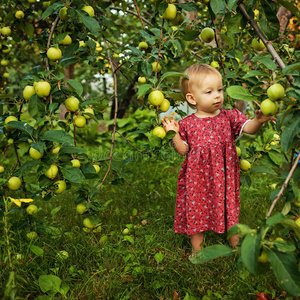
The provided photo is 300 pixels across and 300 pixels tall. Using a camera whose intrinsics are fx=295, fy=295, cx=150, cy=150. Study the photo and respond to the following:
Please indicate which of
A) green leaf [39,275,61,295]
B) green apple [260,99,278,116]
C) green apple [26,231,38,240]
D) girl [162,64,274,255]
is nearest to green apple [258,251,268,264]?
green apple [260,99,278,116]

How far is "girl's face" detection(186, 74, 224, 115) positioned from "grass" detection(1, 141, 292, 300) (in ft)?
1.92

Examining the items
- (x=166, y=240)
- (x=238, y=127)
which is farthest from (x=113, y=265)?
(x=238, y=127)

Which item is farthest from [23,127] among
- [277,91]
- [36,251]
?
[277,91]

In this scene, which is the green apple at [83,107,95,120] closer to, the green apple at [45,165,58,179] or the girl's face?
the green apple at [45,165,58,179]

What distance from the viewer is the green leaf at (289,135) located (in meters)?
0.87

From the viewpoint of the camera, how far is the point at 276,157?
144cm

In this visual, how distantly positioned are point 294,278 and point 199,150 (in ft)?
3.09

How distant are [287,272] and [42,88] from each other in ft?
3.54

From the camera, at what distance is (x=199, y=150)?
5.22 ft

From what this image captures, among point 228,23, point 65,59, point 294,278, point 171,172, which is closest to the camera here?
point 294,278

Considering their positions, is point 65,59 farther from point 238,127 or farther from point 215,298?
point 215,298

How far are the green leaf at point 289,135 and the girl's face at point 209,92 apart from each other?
0.69 meters

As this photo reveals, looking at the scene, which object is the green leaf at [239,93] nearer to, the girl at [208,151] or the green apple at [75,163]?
the girl at [208,151]

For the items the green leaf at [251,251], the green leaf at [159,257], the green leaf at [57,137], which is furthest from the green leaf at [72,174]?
the green leaf at [251,251]
